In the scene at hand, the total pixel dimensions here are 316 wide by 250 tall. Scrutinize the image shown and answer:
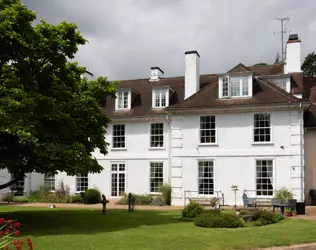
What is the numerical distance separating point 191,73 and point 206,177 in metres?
7.58

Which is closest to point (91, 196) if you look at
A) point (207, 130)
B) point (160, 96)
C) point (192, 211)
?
point (160, 96)

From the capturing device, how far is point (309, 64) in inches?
2120

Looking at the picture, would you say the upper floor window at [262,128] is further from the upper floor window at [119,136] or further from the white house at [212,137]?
the upper floor window at [119,136]

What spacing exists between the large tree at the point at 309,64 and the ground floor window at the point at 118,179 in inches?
1253

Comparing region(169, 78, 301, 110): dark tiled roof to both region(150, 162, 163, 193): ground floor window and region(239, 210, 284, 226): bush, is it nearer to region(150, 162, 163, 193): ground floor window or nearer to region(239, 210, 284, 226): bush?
region(150, 162, 163, 193): ground floor window

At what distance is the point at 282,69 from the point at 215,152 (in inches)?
358

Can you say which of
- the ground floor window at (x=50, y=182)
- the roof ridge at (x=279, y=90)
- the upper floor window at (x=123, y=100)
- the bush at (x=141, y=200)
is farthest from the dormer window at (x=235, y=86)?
the ground floor window at (x=50, y=182)

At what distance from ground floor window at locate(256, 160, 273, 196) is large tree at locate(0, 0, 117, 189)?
11.5 metres

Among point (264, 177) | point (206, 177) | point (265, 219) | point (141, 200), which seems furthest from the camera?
point (141, 200)

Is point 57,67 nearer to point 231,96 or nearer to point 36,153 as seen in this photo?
point 36,153

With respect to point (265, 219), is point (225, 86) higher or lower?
higher

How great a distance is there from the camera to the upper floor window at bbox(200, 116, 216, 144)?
91.2ft

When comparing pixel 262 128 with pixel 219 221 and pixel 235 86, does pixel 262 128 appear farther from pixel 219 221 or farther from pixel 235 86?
pixel 219 221

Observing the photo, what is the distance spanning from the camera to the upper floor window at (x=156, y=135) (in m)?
30.5
